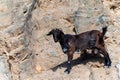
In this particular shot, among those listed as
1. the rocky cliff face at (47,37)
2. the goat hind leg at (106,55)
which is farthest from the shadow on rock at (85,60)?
the goat hind leg at (106,55)

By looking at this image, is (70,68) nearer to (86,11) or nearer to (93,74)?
(93,74)

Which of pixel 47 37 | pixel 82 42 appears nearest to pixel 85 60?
pixel 82 42

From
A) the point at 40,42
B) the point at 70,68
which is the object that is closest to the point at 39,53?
the point at 40,42

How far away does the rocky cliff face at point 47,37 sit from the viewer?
10.2 meters

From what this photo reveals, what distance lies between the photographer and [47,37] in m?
11.4

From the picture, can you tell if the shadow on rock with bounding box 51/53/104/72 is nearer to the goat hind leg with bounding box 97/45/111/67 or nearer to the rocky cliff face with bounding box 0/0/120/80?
the rocky cliff face with bounding box 0/0/120/80

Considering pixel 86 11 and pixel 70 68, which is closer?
pixel 70 68

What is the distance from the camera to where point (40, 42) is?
37.4 ft

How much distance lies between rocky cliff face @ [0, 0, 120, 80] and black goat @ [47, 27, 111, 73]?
0.28 m

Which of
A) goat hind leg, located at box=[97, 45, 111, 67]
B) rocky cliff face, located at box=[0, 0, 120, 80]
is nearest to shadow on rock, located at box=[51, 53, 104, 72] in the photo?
rocky cliff face, located at box=[0, 0, 120, 80]

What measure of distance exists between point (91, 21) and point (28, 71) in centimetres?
207

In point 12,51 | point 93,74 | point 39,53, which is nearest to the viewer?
point 93,74

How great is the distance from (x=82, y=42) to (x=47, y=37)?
4.50 feet

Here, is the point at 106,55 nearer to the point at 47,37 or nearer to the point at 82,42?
the point at 82,42
